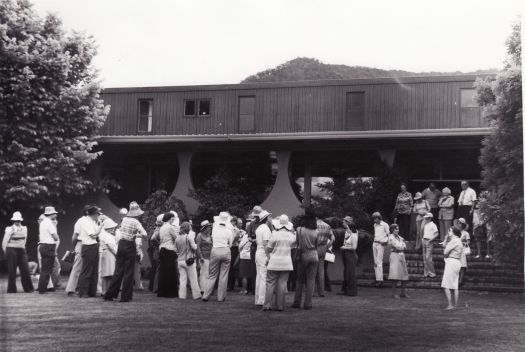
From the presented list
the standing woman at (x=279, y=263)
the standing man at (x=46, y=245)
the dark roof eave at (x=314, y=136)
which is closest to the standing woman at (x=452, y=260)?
the standing woman at (x=279, y=263)

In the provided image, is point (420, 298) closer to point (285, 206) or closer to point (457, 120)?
point (285, 206)

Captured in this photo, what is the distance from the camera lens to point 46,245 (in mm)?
12766

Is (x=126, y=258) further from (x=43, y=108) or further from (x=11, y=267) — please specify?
(x=43, y=108)

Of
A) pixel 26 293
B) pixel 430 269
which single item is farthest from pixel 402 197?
pixel 26 293

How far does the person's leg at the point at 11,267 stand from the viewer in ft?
42.6

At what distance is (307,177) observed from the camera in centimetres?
2086

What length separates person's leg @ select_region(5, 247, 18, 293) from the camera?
42.6 feet

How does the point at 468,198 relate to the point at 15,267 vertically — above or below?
above

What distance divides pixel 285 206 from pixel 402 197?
403 cm

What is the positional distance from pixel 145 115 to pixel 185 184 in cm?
770

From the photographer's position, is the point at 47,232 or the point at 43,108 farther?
the point at 43,108

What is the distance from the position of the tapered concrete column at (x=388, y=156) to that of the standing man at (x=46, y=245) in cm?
1021

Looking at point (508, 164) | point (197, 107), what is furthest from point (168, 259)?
point (197, 107)

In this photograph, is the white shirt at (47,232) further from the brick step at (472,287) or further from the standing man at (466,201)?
the standing man at (466,201)
